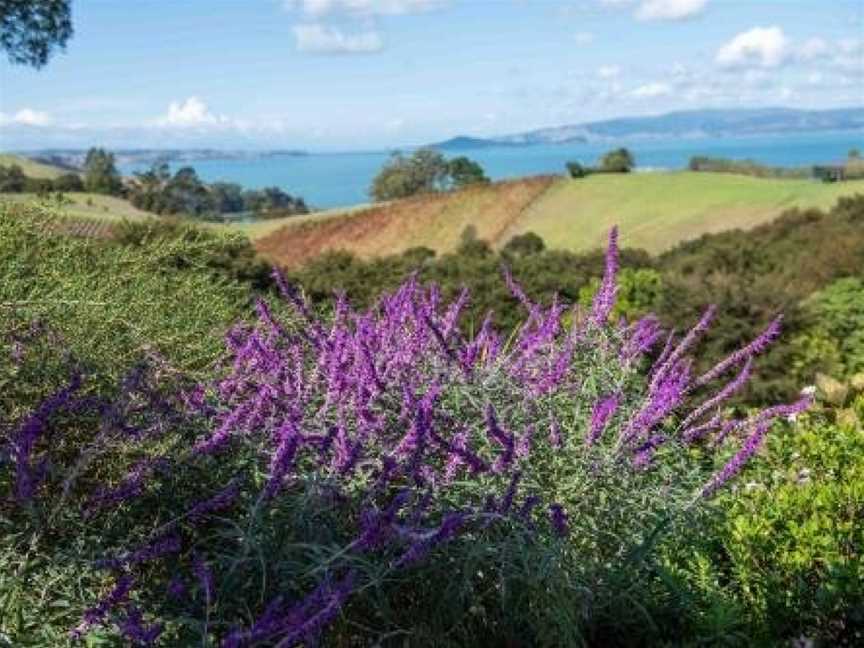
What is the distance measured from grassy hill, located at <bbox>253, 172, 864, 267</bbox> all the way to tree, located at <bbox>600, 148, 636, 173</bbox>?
5.28 metres

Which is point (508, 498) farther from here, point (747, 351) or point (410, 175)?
point (410, 175)

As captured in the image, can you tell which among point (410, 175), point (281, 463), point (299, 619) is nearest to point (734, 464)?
point (281, 463)

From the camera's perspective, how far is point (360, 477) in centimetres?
265

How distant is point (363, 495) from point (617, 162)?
55048 millimetres

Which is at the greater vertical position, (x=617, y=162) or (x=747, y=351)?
(x=747, y=351)

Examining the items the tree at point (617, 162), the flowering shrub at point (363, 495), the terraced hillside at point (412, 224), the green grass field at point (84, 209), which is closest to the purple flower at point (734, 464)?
the flowering shrub at point (363, 495)

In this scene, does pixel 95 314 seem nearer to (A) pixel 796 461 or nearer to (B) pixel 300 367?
(B) pixel 300 367

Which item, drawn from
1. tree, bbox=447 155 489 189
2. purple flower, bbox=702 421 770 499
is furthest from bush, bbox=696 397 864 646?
tree, bbox=447 155 489 189

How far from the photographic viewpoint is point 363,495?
2.60m

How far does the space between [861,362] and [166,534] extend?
7.20m

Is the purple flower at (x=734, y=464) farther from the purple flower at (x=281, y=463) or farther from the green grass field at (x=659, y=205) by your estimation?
the green grass field at (x=659, y=205)

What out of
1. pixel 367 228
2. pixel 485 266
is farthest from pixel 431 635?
pixel 367 228

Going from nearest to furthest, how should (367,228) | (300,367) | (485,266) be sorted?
(300,367) → (485,266) → (367,228)

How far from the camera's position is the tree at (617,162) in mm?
54500
